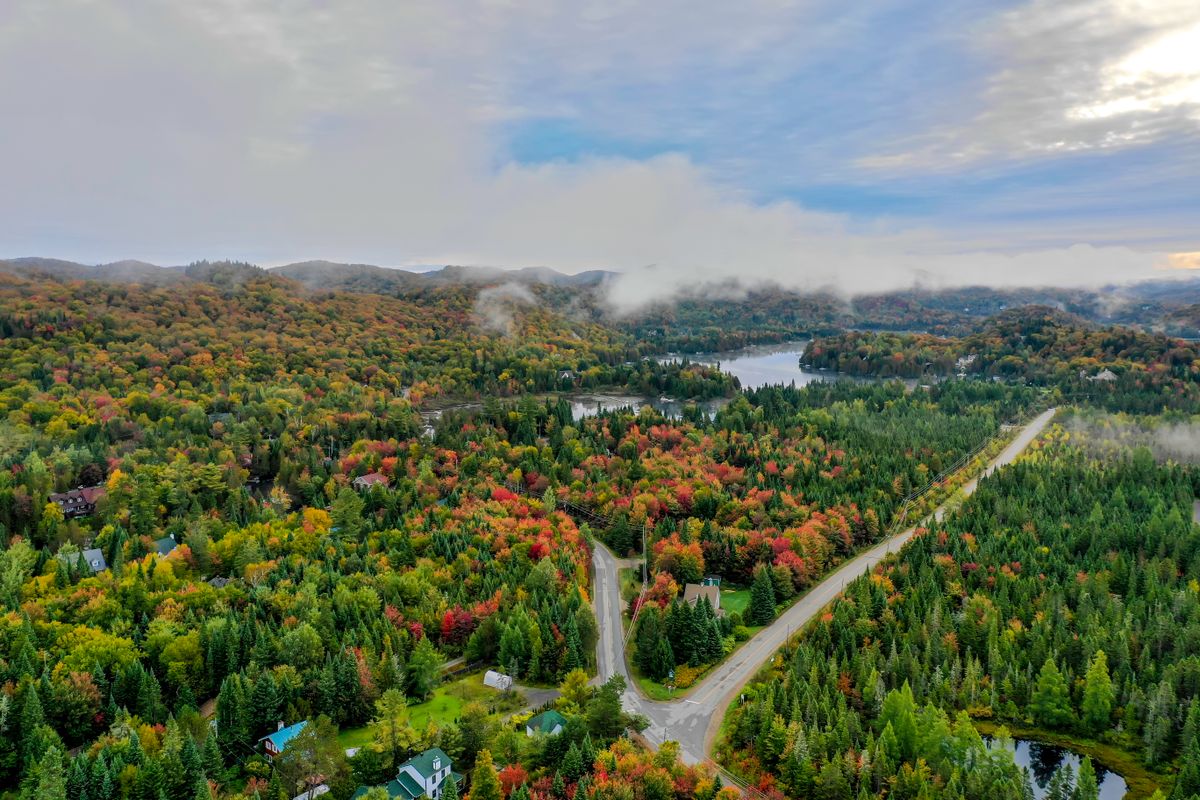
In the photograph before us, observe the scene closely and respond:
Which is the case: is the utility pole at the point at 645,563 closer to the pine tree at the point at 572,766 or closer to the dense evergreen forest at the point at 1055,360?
the pine tree at the point at 572,766

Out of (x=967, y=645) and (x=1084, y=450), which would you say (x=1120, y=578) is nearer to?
(x=967, y=645)

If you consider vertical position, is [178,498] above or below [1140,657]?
above

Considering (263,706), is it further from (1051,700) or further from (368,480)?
(1051,700)

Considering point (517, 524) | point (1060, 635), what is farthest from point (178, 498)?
point (1060, 635)

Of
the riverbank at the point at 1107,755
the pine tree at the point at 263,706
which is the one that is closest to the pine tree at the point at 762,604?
the riverbank at the point at 1107,755

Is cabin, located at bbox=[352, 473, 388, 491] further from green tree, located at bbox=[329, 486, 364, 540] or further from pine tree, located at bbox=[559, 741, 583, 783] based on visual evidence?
pine tree, located at bbox=[559, 741, 583, 783]

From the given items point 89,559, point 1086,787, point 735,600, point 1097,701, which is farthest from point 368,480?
point 1086,787
